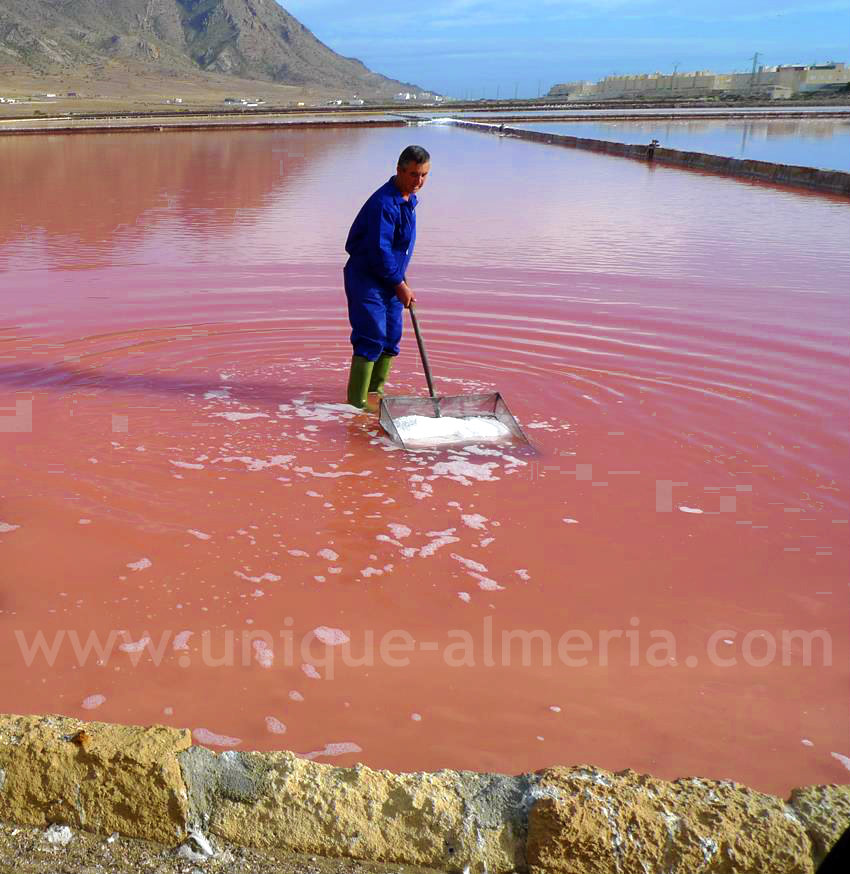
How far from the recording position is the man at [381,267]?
4.80 m

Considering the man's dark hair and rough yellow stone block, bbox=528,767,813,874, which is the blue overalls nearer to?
the man's dark hair

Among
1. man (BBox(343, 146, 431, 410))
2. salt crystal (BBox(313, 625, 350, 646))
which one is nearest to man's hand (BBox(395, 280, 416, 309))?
man (BBox(343, 146, 431, 410))

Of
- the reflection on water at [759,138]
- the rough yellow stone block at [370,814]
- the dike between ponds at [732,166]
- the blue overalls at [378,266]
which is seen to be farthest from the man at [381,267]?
the reflection on water at [759,138]

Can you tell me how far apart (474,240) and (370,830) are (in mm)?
10001

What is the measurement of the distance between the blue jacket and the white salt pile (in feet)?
2.55

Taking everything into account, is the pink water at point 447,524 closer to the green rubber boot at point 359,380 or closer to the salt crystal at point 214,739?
the salt crystal at point 214,739

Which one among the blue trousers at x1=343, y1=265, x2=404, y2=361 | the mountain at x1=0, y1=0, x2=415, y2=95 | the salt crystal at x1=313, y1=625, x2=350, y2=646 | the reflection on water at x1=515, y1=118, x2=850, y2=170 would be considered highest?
the mountain at x1=0, y1=0, x2=415, y2=95

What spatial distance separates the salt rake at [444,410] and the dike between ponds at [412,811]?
288 cm

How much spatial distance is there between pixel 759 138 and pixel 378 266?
3181 centimetres

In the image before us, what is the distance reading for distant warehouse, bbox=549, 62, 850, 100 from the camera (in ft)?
320

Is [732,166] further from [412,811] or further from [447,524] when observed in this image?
[412,811]

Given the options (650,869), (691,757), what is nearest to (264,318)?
(691,757)

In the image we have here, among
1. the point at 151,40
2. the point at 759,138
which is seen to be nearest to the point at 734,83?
the point at 759,138

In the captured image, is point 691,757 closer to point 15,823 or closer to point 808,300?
point 15,823
